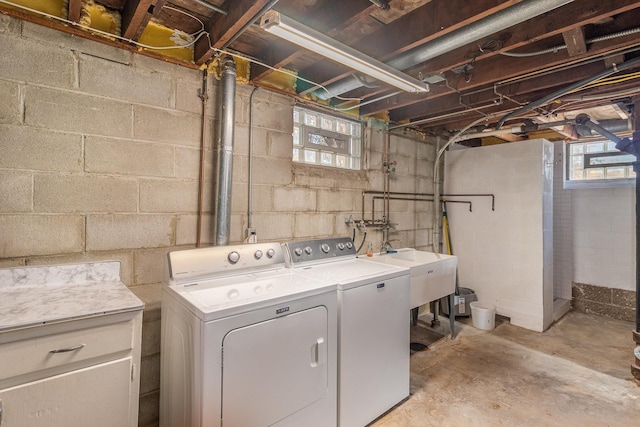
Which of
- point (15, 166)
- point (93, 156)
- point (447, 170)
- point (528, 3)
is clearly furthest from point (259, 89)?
point (447, 170)

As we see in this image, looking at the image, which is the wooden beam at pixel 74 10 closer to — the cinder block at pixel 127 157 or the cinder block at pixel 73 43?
the cinder block at pixel 73 43

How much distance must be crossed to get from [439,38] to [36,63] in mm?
2227

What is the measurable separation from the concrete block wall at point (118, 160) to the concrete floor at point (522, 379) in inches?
67.2

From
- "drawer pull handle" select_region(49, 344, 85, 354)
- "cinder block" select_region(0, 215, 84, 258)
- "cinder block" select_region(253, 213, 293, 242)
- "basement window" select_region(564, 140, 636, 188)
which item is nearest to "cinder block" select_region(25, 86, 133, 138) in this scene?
"cinder block" select_region(0, 215, 84, 258)

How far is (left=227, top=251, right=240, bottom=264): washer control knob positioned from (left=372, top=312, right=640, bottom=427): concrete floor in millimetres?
1398

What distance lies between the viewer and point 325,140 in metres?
2.97

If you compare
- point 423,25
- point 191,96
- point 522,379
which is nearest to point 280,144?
point 191,96

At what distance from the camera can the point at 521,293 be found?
12.0 ft

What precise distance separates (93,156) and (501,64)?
2780 millimetres

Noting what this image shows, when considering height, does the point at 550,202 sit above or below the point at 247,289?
above

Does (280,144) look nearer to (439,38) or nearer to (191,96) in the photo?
(191,96)

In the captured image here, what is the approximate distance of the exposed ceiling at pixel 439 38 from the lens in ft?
5.37

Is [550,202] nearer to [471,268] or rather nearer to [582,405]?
[471,268]

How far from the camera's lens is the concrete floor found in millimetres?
2109
